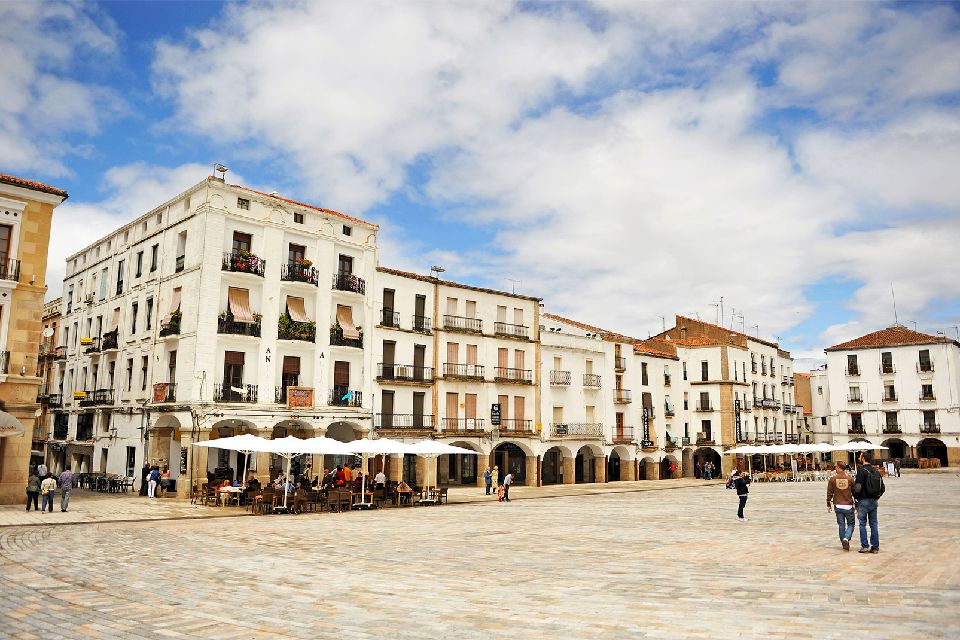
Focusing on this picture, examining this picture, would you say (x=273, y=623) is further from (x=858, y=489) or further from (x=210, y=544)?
(x=858, y=489)

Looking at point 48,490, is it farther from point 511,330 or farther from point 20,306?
point 511,330

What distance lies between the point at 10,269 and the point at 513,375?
2897 centimetres

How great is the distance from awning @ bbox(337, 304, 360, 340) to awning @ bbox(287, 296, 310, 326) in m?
2.08

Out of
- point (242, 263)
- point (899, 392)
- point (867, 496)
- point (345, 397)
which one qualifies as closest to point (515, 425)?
point (345, 397)

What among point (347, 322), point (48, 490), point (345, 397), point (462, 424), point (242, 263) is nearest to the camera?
point (48, 490)

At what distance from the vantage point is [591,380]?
5184cm

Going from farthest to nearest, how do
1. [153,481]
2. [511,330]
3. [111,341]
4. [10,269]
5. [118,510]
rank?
[511,330] → [111,341] → [153,481] → [10,269] → [118,510]

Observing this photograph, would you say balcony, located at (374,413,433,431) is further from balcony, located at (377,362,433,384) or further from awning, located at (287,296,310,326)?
awning, located at (287,296,310,326)

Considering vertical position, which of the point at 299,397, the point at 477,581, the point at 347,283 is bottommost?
the point at 477,581

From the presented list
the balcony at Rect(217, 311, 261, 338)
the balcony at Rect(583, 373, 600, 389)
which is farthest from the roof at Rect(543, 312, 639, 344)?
the balcony at Rect(217, 311, 261, 338)

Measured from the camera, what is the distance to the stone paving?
8.73 m

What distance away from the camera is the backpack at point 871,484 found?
1412cm

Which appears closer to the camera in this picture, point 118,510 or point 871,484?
point 871,484

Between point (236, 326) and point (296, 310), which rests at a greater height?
point (296, 310)
